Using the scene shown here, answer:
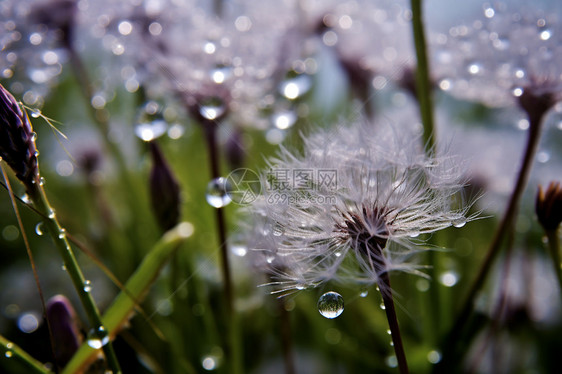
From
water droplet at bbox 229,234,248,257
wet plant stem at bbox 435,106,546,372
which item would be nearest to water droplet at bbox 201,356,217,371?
water droplet at bbox 229,234,248,257

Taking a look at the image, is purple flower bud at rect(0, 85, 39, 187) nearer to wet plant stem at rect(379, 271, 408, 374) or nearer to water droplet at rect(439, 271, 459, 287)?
wet plant stem at rect(379, 271, 408, 374)

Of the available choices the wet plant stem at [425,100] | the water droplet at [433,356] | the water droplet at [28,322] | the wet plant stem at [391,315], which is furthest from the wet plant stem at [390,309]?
the water droplet at [28,322]

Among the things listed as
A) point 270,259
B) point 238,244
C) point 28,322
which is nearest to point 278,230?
point 270,259

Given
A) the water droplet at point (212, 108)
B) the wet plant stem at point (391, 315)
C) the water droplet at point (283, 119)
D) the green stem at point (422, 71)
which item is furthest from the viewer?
the water droplet at point (283, 119)

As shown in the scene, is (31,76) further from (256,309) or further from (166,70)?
(256,309)

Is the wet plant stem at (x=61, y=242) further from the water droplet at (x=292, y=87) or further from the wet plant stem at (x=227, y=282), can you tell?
the water droplet at (x=292, y=87)
